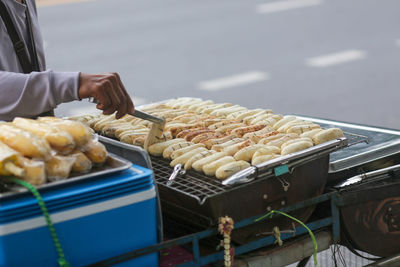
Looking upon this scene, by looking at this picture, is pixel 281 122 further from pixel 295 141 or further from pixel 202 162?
pixel 202 162

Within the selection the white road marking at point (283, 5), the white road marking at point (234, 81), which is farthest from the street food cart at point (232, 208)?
the white road marking at point (283, 5)

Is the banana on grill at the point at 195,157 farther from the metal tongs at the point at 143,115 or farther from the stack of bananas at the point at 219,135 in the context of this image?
the metal tongs at the point at 143,115

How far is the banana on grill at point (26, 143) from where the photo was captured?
Answer: 1761mm

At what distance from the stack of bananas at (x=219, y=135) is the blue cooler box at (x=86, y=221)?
46 cm

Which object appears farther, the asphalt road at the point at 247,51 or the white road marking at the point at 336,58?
the white road marking at the point at 336,58

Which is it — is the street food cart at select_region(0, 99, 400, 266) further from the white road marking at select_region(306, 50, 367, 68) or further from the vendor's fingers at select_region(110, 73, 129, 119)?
the white road marking at select_region(306, 50, 367, 68)

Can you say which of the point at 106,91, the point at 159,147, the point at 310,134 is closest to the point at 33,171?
the point at 106,91

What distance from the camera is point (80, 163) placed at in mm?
1840

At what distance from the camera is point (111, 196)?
5.91ft

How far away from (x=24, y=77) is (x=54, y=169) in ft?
2.32

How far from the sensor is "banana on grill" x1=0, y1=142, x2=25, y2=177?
1684mm

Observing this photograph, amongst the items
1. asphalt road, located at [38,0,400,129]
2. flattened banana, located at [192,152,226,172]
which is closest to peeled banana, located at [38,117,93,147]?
flattened banana, located at [192,152,226,172]

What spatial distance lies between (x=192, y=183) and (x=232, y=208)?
0.66 feet

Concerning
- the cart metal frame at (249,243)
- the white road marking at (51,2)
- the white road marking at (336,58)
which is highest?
the cart metal frame at (249,243)
